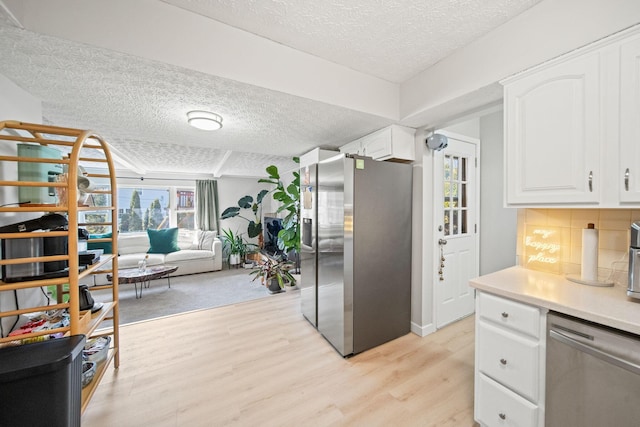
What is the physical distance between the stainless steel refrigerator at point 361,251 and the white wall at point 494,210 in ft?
4.17

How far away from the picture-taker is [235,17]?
1396mm

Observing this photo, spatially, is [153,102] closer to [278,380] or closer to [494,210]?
[278,380]

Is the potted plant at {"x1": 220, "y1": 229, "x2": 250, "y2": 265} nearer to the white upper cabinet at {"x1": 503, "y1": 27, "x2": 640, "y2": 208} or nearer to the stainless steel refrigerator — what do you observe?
the stainless steel refrigerator

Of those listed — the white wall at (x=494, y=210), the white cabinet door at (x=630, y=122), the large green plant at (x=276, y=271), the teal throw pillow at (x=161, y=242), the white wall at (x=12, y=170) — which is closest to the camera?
the white cabinet door at (x=630, y=122)

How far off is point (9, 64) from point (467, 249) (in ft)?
13.3

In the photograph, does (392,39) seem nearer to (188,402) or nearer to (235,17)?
(235,17)

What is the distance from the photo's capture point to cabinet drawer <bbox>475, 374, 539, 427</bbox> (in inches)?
43.7

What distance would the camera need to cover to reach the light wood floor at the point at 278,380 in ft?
4.75

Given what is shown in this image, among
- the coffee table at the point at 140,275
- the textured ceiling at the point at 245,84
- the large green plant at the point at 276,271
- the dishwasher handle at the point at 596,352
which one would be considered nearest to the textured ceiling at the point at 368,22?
the textured ceiling at the point at 245,84

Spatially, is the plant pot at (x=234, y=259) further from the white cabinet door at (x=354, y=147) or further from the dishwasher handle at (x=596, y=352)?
the dishwasher handle at (x=596, y=352)

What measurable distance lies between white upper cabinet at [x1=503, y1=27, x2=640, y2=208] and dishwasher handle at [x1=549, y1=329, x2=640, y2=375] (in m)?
0.66

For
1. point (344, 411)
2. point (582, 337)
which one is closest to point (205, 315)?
point (344, 411)

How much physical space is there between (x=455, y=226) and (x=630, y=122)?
169 centimetres

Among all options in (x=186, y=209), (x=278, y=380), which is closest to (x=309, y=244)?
(x=278, y=380)
